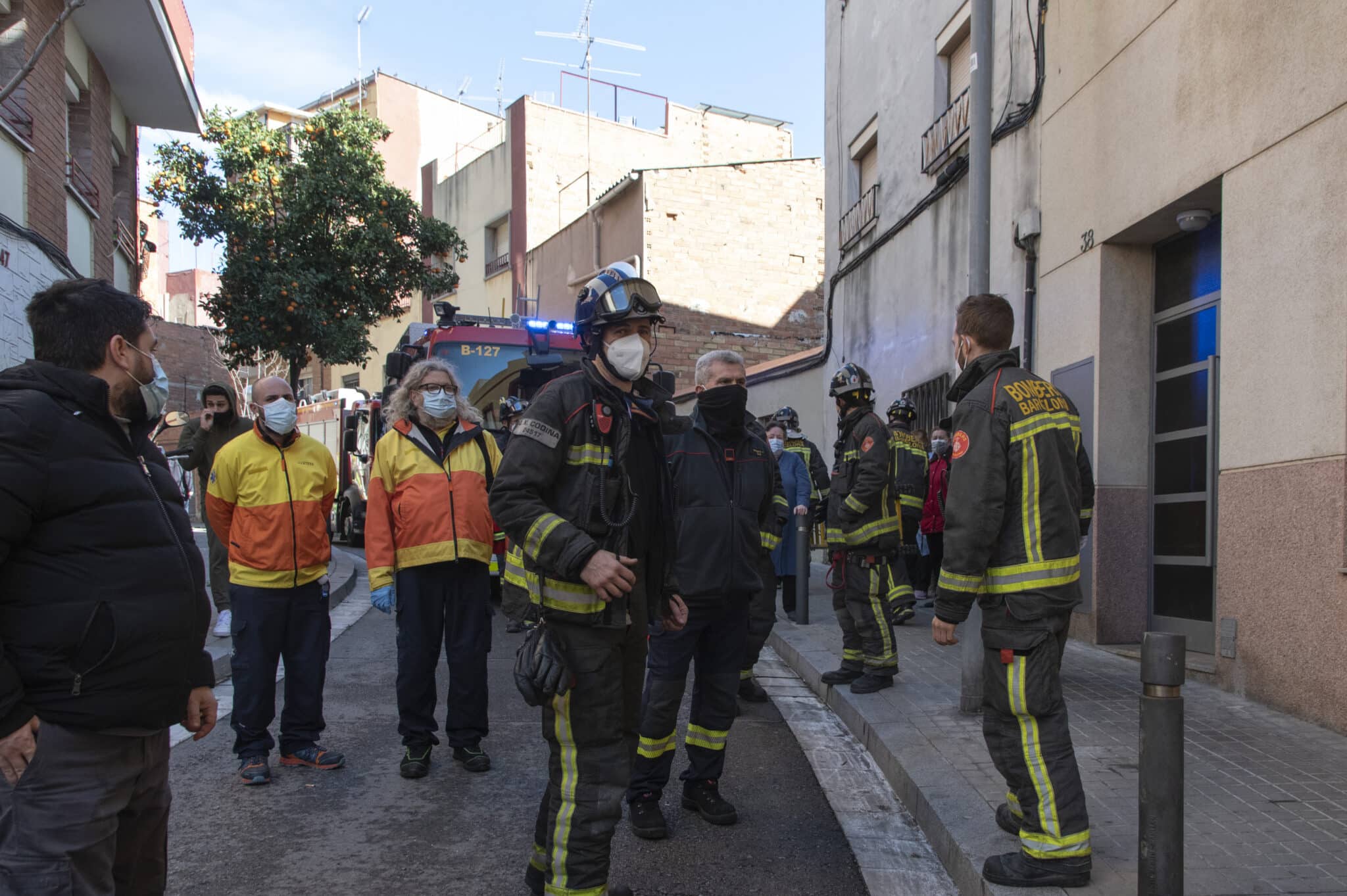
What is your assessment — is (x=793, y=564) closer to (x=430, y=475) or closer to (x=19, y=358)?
(x=430, y=475)

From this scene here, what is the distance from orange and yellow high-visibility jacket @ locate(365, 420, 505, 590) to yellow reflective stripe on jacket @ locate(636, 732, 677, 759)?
4.35 ft

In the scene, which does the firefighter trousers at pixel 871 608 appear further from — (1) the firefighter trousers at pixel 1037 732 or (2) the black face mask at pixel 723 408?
(1) the firefighter trousers at pixel 1037 732

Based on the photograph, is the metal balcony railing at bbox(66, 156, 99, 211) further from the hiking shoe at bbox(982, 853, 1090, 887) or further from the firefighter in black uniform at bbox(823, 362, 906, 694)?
the hiking shoe at bbox(982, 853, 1090, 887)

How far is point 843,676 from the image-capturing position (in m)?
6.50

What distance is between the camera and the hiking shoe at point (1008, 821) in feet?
12.2

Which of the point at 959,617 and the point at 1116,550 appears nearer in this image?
the point at 959,617

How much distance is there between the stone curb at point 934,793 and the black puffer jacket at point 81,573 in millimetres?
2562

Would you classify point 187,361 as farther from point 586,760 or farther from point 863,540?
point 586,760

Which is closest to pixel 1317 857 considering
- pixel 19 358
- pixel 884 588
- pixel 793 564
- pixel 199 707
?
pixel 884 588

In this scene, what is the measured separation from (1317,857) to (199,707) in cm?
346

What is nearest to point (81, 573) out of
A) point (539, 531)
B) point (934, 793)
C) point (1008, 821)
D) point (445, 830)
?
point (539, 531)

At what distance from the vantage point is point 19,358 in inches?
387

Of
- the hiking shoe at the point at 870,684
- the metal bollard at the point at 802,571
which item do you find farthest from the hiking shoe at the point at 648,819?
the metal bollard at the point at 802,571

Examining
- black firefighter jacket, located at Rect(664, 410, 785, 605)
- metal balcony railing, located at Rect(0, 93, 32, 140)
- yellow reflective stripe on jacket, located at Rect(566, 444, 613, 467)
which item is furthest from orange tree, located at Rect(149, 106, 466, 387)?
yellow reflective stripe on jacket, located at Rect(566, 444, 613, 467)
